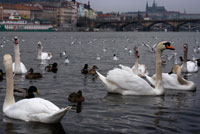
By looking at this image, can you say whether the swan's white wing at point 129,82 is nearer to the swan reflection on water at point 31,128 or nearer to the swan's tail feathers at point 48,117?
the swan reflection on water at point 31,128

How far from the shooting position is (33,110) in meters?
7.11

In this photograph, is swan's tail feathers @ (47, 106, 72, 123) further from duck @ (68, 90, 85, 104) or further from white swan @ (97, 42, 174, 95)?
white swan @ (97, 42, 174, 95)

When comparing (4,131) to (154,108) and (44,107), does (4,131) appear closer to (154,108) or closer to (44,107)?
(44,107)

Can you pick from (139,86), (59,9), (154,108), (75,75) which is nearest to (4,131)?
(154,108)

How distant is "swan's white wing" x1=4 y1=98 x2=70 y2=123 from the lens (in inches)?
272

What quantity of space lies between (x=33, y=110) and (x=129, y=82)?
139 inches

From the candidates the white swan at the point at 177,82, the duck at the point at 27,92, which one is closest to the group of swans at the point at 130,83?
the white swan at the point at 177,82

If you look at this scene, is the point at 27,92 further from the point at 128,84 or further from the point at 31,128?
the point at 31,128

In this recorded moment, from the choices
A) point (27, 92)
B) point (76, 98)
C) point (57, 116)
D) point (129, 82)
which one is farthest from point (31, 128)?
point (129, 82)

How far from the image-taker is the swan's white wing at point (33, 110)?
6.91 meters

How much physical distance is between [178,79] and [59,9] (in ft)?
620

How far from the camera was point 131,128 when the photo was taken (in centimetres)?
721

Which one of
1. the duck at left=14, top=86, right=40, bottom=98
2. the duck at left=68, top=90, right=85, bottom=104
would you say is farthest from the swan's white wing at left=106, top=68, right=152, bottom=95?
the duck at left=14, top=86, right=40, bottom=98

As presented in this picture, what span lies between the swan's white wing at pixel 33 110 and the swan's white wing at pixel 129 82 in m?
3.31
